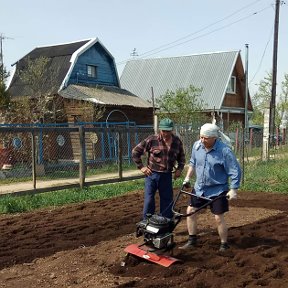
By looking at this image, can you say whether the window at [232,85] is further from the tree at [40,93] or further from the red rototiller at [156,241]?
the red rototiller at [156,241]

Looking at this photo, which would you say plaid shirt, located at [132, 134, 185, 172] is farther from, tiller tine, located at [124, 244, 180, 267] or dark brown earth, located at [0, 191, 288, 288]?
tiller tine, located at [124, 244, 180, 267]

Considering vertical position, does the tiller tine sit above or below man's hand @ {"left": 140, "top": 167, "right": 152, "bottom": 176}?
below

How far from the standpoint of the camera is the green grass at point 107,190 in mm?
9774

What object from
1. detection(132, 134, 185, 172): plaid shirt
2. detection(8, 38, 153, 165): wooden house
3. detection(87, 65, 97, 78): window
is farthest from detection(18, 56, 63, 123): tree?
detection(132, 134, 185, 172): plaid shirt

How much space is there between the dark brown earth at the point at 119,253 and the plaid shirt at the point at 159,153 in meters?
1.03

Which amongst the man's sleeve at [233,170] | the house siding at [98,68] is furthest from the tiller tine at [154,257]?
the house siding at [98,68]

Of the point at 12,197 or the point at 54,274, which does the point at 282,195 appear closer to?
the point at 12,197

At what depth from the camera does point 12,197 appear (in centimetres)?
1016

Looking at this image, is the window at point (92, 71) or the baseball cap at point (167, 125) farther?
the window at point (92, 71)

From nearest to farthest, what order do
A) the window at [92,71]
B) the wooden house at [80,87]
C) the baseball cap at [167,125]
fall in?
the baseball cap at [167,125]
the wooden house at [80,87]
the window at [92,71]

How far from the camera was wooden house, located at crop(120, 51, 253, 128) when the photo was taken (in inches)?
1307

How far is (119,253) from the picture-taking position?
6.04 meters

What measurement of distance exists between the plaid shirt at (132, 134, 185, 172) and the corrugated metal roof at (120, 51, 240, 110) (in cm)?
2532

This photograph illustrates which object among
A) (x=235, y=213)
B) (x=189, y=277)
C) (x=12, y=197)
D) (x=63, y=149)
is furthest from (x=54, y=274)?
(x=63, y=149)
